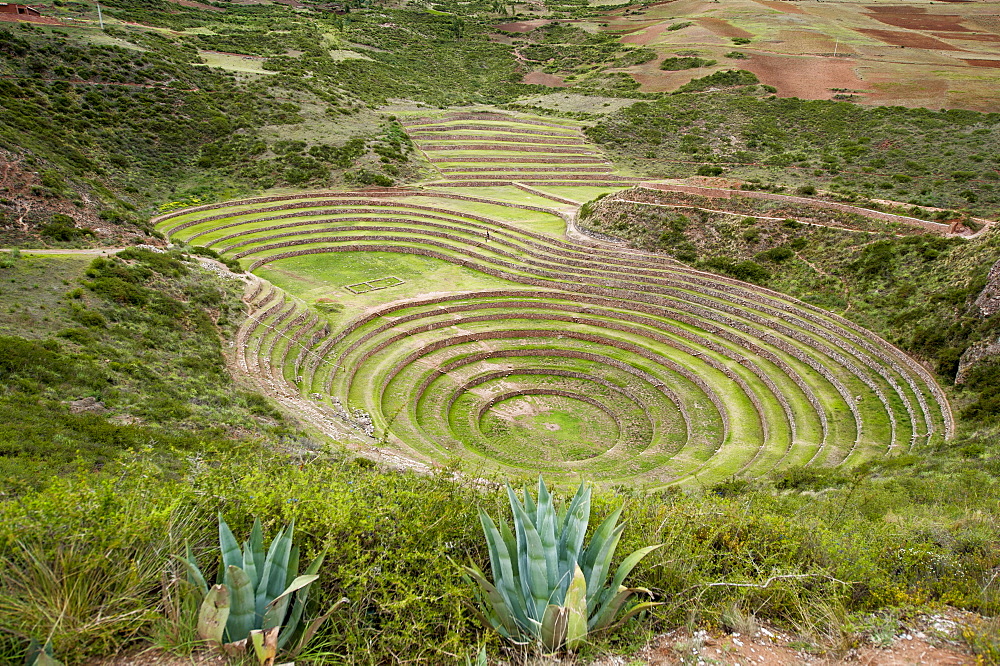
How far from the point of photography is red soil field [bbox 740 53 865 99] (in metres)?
59.4

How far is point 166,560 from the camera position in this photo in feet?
17.8

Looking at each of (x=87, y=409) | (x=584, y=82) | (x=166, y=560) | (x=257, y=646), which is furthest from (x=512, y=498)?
(x=584, y=82)

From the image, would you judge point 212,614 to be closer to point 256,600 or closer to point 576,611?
point 256,600

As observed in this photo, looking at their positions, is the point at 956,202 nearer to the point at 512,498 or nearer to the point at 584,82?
the point at 512,498

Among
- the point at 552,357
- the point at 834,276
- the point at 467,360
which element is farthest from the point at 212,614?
the point at 834,276

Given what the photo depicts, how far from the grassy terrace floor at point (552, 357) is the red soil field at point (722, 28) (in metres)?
59.0

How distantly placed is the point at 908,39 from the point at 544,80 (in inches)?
1851

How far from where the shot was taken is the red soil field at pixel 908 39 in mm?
64463

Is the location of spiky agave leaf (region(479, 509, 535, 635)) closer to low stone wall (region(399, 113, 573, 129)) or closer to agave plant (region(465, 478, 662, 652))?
agave plant (region(465, 478, 662, 652))

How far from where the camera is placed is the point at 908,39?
69.1 m

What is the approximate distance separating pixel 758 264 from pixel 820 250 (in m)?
3.11

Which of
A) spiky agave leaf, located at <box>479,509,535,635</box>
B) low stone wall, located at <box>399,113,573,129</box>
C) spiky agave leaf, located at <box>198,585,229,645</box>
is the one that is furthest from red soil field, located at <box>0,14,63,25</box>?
spiky agave leaf, located at <box>479,509,535,635</box>

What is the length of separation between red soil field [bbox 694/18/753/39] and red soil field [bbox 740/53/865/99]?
9833 millimetres

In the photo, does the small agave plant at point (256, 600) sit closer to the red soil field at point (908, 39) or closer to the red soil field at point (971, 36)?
the red soil field at point (908, 39)
